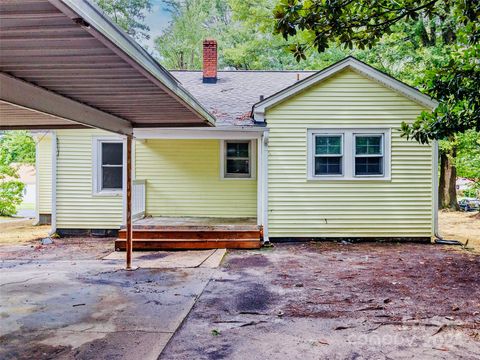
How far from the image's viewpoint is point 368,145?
895cm

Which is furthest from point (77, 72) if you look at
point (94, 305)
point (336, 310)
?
point (336, 310)

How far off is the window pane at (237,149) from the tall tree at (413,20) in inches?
165

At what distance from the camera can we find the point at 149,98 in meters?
4.53

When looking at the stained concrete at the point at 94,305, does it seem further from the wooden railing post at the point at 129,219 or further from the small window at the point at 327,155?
the small window at the point at 327,155

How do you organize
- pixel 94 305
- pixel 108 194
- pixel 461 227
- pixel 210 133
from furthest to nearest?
pixel 461 227, pixel 108 194, pixel 210 133, pixel 94 305

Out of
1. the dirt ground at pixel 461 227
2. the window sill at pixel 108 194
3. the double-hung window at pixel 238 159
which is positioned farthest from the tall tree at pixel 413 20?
the window sill at pixel 108 194

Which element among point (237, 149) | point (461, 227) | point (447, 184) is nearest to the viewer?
point (237, 149)

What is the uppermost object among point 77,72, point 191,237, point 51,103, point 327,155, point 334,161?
point 77,72

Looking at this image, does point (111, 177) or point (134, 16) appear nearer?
point (111, 177)

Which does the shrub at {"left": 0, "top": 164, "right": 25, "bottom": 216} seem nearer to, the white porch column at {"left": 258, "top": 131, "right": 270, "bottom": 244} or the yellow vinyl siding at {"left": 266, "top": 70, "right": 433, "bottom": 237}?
the white porch column at {"left": 258, "top": 131, "right": 270, "bottom": 244}

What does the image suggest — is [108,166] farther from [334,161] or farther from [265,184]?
[334,161]

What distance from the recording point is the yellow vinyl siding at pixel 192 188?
1023cm

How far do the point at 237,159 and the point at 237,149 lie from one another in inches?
11.2

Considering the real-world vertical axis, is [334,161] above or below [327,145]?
below
